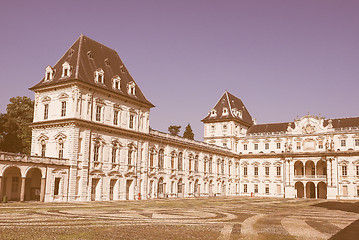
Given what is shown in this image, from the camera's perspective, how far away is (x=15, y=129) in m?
59.0

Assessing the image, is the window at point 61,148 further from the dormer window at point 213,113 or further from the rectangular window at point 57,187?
the dormer window at point 213,113

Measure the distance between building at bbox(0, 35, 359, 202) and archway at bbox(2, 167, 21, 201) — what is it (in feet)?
0.35

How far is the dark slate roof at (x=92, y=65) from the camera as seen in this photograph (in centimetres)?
4600

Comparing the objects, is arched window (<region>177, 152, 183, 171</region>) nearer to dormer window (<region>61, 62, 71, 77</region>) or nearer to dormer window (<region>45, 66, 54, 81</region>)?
dormer window (<region>61, 62, 71, 77</region>)

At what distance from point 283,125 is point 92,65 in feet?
167

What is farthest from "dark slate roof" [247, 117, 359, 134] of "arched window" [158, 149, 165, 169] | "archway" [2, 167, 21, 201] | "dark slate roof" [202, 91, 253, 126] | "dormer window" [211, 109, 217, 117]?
"archway" [2, 167, 21, 201]

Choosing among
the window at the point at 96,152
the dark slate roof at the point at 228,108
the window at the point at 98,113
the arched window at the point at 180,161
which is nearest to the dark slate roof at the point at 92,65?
the window at the point at 98,113

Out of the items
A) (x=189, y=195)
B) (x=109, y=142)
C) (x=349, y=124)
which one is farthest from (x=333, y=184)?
(x=109, y=142)

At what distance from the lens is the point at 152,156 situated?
56781 millimetres

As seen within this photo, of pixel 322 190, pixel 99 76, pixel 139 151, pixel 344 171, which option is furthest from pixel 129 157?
pixel 322 190

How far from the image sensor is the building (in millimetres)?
42625

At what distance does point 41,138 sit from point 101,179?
8.92 metres

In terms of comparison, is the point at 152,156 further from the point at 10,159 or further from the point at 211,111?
the point at 211,111

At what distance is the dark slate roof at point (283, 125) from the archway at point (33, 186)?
56.2 meters
